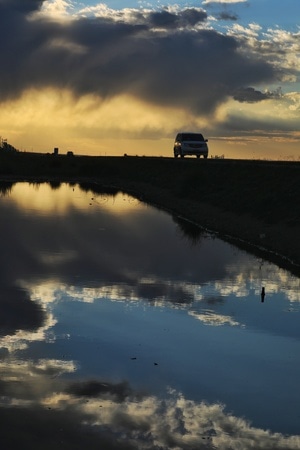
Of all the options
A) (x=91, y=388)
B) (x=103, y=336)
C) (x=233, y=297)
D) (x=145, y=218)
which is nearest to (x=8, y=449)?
(x=91, y=388)

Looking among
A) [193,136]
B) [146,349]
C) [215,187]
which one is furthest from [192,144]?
[146,349]

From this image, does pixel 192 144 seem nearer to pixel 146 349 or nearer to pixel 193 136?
pixel 193 136

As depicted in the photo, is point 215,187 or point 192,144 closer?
point 215,187

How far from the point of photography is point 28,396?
13.4 meters

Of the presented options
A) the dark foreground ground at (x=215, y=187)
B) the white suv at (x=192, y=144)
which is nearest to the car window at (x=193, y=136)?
the white suv at (x=192, y=144)

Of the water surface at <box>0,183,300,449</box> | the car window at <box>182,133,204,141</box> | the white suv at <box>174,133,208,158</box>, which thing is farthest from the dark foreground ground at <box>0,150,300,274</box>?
the water surface at <box>0,183,300,449</box>

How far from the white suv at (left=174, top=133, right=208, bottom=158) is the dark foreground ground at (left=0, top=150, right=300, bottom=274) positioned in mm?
1711

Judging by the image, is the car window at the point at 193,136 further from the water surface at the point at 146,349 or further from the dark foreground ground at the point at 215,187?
the water surface at the point at 146,349

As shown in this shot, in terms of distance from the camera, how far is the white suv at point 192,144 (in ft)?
260

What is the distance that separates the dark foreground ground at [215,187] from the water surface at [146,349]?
516 cm

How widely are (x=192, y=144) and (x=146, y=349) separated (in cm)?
6445

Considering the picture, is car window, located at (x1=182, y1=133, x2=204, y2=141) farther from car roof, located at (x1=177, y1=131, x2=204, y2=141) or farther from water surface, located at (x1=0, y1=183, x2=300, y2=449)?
water surface, located at (x1=0, y1=183, x2=300, y2=449)

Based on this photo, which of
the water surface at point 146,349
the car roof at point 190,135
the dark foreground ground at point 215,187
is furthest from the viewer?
the car roof at point 190,135

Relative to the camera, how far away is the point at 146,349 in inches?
666
